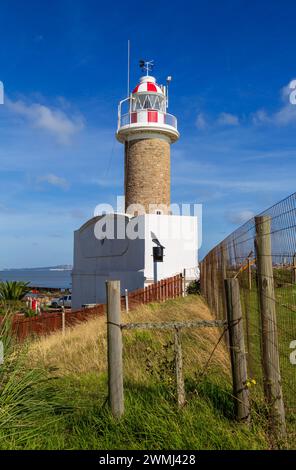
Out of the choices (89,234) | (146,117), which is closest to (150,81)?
(146,117)

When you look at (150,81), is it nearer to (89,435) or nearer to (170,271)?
(170,271)

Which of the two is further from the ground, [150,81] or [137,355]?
[150,81]

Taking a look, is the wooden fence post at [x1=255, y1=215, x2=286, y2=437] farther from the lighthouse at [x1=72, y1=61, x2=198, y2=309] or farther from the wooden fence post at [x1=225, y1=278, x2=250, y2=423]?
the lighthouse at [x1=72, y1=61, x2=198, y2=309]

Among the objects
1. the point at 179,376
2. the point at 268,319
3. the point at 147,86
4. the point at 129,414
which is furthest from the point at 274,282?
the point at 147,86

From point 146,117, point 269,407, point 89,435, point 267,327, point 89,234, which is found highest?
point 146,117

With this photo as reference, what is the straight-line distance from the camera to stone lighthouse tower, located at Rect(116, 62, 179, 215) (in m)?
21.2

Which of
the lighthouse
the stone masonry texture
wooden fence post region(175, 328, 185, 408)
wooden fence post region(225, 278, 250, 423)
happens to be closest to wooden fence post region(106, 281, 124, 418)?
wooden fence post region(175, 328, 185, 408)

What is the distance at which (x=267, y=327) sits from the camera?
11.4 feet

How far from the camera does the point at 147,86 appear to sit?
23.0 meters

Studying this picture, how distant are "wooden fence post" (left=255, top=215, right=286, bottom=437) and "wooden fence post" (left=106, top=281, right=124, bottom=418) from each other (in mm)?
1212

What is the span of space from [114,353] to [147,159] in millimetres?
18157

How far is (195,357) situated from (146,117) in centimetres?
1777

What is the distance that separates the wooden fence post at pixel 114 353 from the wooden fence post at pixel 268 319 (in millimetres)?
1212

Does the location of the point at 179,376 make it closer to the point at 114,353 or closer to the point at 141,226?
the point at 114,353
